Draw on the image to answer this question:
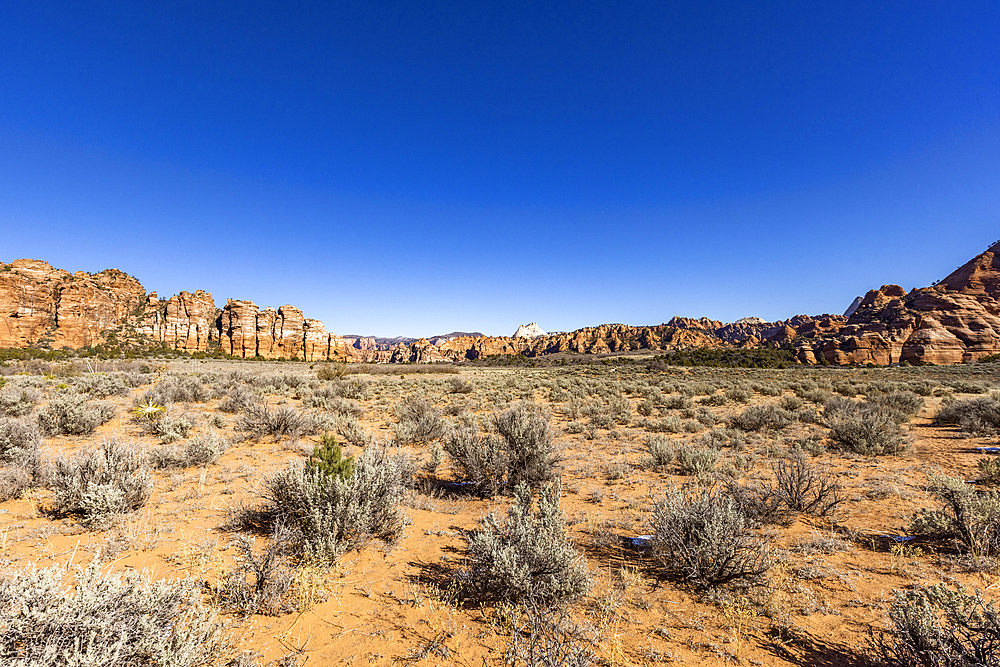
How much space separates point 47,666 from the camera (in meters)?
1.68

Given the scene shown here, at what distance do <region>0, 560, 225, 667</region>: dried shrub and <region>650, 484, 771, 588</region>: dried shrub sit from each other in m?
3.75

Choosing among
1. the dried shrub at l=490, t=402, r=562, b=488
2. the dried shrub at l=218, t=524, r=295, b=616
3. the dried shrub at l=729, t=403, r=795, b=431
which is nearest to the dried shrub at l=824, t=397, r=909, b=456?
the dried shrub at l=729, t=403, r=795, b=431

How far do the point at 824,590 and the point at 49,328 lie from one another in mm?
90922

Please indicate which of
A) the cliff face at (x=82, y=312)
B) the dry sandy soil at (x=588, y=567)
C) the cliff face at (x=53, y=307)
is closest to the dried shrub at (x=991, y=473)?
the dry sandy soil at (x=588, y=567)

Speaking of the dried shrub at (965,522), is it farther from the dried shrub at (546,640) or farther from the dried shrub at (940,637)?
the dried shrub at (546,640)

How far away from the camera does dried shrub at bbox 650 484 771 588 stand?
3510 millimetres

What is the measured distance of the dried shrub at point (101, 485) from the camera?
446 centimetres

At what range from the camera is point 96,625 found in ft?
6.05

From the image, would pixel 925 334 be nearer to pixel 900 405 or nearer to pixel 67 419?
pixel 900 405

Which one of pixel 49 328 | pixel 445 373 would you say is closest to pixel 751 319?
pixel 445 373

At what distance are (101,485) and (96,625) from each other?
3.97 meters

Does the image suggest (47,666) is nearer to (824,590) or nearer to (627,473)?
(824,590)

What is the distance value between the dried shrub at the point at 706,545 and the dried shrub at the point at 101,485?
6357 millimetres

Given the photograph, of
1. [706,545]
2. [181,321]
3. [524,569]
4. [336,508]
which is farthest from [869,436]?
[181,321]
